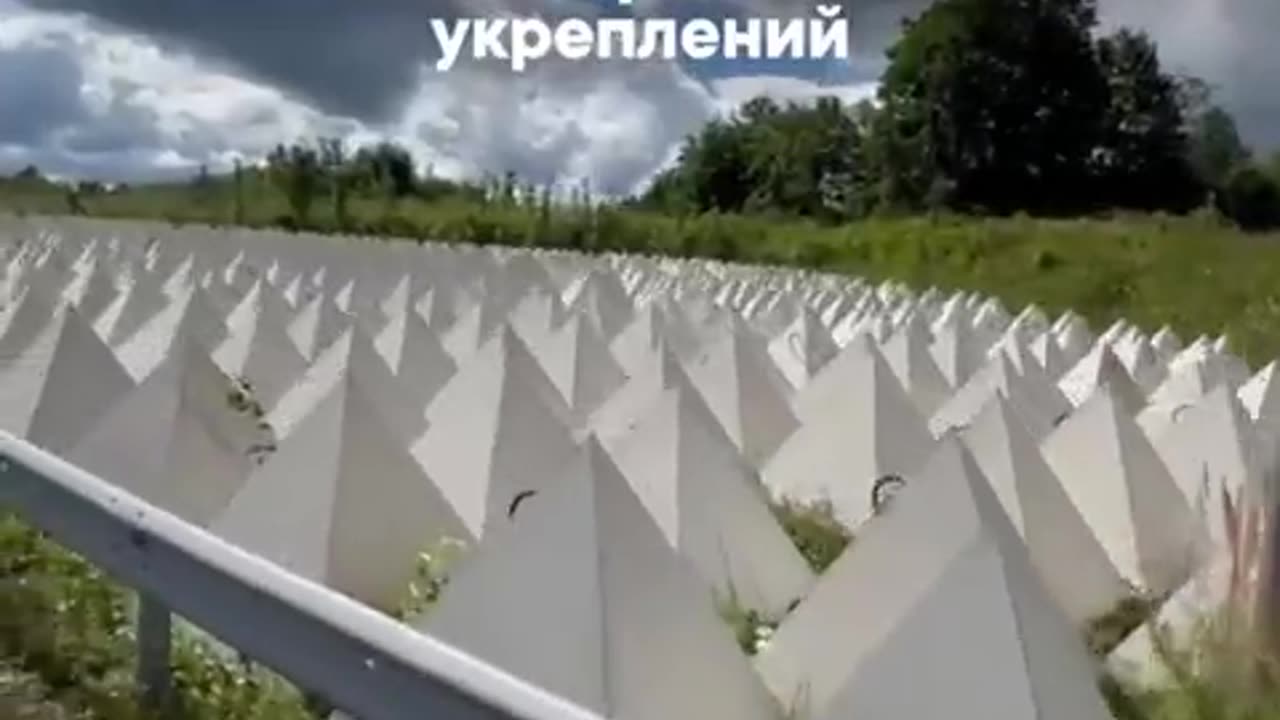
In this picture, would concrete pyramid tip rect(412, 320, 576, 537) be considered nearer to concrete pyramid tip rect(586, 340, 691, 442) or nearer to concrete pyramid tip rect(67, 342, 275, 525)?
concrete pyramid tip rect(586, 340, 691, 442)

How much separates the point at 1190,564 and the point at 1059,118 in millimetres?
60893

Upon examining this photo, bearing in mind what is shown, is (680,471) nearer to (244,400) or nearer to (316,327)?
(244,400)

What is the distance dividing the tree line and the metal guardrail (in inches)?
2276

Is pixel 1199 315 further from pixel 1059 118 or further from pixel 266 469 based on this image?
pixel 1059 118

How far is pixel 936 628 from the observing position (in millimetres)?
4387

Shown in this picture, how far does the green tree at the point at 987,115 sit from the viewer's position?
64.2 m

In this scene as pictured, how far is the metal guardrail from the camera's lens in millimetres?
3119

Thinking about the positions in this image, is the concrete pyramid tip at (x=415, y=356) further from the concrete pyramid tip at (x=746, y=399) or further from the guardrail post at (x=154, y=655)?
the guardrail post at (x=154, y=655)

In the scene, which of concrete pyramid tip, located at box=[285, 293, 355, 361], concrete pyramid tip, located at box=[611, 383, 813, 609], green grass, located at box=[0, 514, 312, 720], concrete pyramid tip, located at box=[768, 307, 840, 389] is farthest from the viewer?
concrete pyramid tip, located at box=[768, 307, 840, 389]

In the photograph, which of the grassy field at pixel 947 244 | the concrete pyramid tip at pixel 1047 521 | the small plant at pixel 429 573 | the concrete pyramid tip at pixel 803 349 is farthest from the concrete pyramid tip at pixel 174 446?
the grassy field at pixel 947 244

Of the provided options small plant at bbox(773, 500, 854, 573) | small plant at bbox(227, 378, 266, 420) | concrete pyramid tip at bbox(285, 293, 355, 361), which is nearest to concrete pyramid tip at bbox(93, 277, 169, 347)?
concrete pyramid tip at bbox(285, 293, 355, 361)

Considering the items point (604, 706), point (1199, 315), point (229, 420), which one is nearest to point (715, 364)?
point (229, 420)

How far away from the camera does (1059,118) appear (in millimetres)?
65188

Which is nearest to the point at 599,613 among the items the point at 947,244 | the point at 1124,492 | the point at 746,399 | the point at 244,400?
the point at 1124,492
